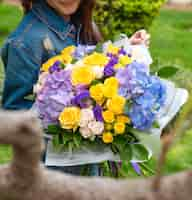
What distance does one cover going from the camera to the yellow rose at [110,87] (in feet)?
8.28

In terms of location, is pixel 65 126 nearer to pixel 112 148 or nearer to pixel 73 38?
pixel 112 148

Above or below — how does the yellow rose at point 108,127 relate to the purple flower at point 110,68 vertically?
below

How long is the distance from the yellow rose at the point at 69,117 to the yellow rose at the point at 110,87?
139mm

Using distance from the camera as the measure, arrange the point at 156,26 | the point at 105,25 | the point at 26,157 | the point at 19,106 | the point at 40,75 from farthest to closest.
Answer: the point at 156,26 < the point at 105,25 < the point at 19,106 < the point at 40,75 < the point at 26,157

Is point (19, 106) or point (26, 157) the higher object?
point (26, 157)

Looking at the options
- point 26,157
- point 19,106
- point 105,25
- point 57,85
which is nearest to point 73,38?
point 19,106

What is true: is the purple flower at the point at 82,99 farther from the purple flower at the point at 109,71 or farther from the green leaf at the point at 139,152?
the green leaf at the point at 139,152

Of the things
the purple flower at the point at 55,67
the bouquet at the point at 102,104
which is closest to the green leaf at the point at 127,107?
the bouquet at the point at 102,104

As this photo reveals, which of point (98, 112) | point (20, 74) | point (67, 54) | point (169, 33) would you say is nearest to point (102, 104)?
point (98, 112)

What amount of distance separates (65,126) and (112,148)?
0.71ft

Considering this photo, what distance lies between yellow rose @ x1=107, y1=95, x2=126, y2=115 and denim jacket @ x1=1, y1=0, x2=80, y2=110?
Answer: 589 millimetres

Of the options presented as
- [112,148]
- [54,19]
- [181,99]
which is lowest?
[112,148]

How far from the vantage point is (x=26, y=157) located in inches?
38.5

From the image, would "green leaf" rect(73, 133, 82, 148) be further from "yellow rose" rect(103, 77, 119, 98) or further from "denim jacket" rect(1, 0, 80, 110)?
"denim jacket" rect(1, 0, 80, 110)
